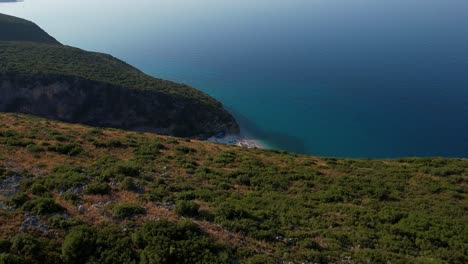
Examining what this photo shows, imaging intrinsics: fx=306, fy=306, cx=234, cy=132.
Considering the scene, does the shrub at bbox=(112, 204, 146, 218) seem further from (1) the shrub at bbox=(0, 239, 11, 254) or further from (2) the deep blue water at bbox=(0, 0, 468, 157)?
(2) the deep blue water at bbox=(0, 0, 468, 157)

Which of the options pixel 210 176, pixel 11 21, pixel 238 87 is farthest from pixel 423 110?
pixel 11 21

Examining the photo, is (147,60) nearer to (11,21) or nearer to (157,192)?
(11,21)

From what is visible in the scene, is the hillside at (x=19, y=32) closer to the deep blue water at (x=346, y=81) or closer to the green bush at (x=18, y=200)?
the deep blue water at (x=346, y=81)

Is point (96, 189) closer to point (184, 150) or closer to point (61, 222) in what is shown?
point (61, 222)

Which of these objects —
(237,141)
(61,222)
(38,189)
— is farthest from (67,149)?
(237,141)

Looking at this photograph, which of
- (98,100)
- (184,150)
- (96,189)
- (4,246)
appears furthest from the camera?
(98,100)

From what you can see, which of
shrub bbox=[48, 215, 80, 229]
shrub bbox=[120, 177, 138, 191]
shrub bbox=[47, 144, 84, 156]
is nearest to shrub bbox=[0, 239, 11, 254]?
shrub bbox=[48, 215, 80, 229]
